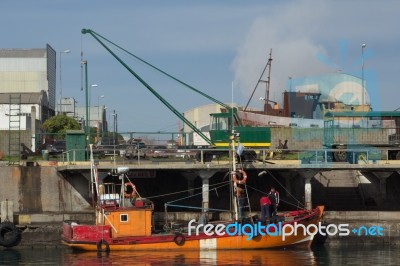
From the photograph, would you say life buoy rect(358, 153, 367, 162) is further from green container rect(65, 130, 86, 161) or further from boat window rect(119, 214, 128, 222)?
green container rect(65, 130, 86, 161)

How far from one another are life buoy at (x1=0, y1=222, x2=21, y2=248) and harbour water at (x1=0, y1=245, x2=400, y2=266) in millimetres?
695

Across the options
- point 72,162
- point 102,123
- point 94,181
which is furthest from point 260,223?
point 102,123

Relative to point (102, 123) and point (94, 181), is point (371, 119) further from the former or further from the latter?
point (102, 123)

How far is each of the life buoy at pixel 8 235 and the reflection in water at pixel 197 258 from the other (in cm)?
390

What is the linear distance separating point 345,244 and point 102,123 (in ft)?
Result: 330

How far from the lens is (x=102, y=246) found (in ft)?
121

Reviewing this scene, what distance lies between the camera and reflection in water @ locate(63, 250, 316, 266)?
33656 millimetres

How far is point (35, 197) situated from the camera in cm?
4253

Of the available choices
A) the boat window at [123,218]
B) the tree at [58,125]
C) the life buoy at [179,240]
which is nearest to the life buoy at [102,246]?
the boat window at [123,218]

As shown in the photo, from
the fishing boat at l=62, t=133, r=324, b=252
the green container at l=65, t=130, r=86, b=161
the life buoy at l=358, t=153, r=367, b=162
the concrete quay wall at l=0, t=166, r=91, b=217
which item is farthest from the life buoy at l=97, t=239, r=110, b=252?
the life buoy at l=358, t=153, r=367, b=162

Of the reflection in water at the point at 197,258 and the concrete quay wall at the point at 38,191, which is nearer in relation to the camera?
the reflection in water at the point at 197,258

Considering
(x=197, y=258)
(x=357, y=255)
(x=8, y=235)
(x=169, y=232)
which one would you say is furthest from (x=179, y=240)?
(x=8, y=235)

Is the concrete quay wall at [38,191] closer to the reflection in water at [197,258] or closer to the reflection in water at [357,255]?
the reflection in water at [197,258]

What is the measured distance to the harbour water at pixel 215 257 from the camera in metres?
33.8
